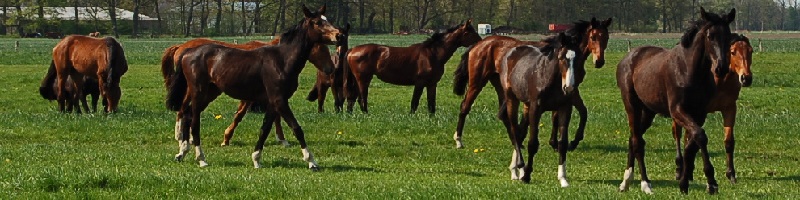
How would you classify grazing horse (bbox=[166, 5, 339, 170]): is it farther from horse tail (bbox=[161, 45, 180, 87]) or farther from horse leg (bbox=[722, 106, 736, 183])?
horse tail (bbox=[161, 45, 180, 87])

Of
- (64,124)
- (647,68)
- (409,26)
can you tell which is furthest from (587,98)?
(409,26)

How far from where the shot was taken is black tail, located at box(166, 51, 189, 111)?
51.6 feet

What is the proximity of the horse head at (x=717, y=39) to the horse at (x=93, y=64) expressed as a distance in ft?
42.7

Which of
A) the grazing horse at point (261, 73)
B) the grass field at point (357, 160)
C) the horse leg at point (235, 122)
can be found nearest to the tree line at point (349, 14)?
the grass field at point (357, 160)

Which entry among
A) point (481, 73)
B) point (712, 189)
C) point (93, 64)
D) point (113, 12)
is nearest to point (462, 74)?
point (481, 73)

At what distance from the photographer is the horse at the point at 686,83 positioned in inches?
450

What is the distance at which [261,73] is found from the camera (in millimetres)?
14789

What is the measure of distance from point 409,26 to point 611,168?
11995 cm

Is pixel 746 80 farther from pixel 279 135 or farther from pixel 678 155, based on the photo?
pixel 279 135

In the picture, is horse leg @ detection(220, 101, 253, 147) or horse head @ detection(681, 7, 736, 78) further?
horse leg @ detection(220, 101, 253, 147)

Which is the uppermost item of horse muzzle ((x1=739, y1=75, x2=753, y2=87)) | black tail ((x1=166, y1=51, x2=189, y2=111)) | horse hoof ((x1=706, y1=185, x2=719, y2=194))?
horse muzzle ((x1=739, y1=75, x2=753, y2=87))

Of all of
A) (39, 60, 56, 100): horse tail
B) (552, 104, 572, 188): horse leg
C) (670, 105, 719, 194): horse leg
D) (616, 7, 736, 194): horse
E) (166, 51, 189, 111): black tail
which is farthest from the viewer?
(39, 60, 56, 100): horse tail

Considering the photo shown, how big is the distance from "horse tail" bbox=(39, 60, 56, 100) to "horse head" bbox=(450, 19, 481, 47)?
779 cm

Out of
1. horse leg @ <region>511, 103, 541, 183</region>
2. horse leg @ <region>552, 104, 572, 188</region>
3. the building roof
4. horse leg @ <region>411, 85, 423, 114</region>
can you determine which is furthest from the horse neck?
the building roof
